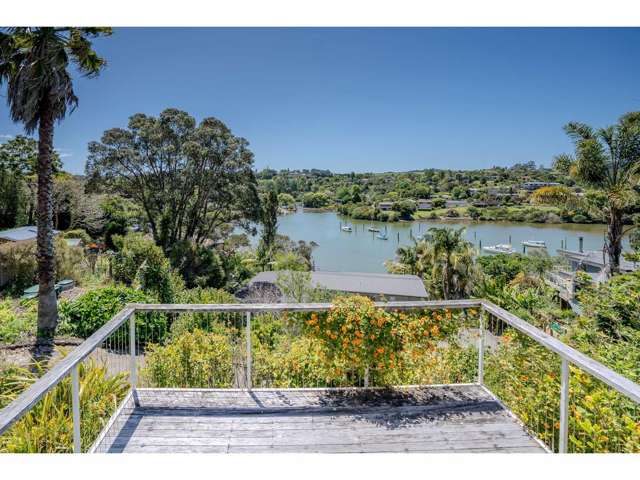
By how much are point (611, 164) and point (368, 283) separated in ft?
32.7

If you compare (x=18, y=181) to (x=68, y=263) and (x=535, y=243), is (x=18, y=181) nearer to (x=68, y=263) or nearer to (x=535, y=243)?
(x=68, y=263)

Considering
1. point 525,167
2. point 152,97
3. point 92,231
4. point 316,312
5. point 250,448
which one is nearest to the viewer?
point 250,448

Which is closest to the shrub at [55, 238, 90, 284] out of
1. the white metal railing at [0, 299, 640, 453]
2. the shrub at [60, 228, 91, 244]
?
the shrub at [60, 228, 91, 244]

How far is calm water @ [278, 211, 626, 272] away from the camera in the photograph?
32.3 meters

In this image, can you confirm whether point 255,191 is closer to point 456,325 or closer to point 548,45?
point 548,45

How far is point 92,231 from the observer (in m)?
20.1

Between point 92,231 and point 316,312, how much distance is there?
2090cm

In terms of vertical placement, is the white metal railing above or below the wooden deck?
above

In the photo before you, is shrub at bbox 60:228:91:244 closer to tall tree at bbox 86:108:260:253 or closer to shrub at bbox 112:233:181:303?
tall tree at bbox 86:108:260:253

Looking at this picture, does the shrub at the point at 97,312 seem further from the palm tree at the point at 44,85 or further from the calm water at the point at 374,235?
the calm water at the point at 374,235

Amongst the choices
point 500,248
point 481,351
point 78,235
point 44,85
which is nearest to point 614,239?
point 481,351

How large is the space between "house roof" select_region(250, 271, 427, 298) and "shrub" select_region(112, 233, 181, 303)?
570 centimetres

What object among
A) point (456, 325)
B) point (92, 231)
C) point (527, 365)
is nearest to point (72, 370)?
point (456, 325)

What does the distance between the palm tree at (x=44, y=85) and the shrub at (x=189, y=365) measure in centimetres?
492
